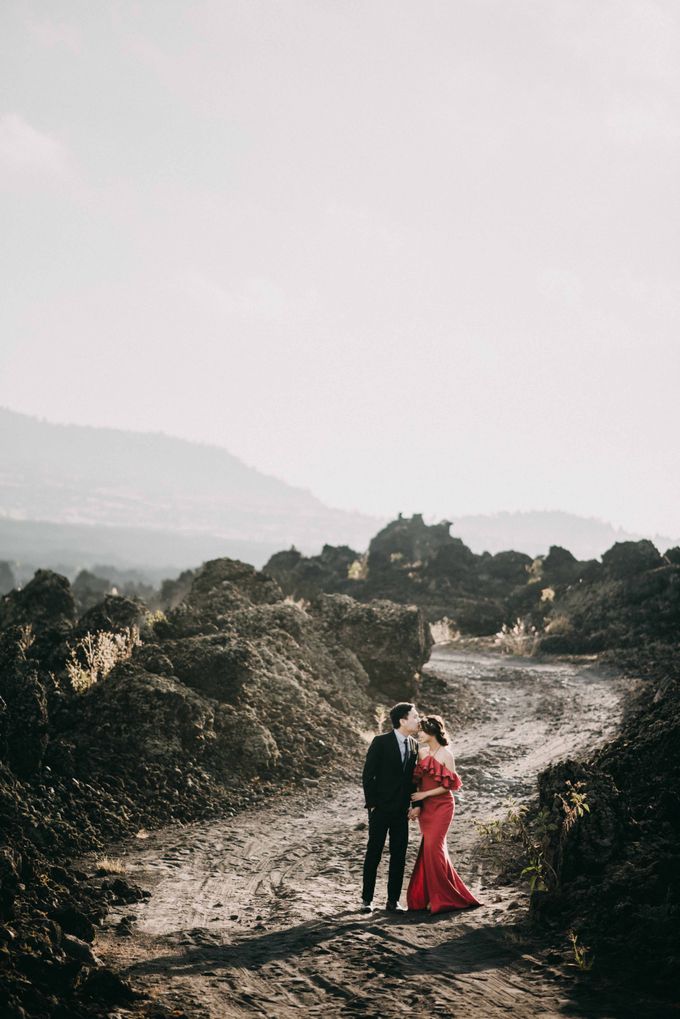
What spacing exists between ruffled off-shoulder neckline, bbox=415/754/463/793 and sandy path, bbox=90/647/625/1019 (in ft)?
3.83

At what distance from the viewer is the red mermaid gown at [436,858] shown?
7.57 meters

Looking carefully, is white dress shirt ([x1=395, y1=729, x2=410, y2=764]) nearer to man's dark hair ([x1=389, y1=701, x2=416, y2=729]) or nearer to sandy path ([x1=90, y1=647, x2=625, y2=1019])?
man's dark hair ([x1=389, y1=701, x2=416, y2=729])

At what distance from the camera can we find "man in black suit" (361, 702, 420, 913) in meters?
7.59

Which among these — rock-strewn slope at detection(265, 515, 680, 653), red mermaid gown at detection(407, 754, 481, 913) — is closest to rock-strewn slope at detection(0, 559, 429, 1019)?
red mermaid gown at detection(407, 754, 481, 913)

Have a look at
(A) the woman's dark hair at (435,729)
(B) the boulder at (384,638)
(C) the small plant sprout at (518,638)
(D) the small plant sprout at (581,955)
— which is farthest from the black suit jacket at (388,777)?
(C) the small plant sprout at (518,638)

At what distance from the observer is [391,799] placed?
7633mm

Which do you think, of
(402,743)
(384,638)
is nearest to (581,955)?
(402,743)

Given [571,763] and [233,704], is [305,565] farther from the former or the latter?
[571,763]

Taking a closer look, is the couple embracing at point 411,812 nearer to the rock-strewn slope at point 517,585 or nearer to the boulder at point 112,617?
the boulder at point 112,617

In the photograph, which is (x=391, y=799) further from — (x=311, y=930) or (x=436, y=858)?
(x=311, y=930)

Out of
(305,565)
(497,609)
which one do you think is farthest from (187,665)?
(305,565)

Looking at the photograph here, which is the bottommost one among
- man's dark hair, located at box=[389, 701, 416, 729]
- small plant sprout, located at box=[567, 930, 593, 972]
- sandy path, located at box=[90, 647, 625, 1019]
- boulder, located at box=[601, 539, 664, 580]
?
sandy path, located at box=[90, 647, 625, 1019]

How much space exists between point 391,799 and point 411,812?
0.25 meters

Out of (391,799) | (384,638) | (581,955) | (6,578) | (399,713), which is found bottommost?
(6,578)
